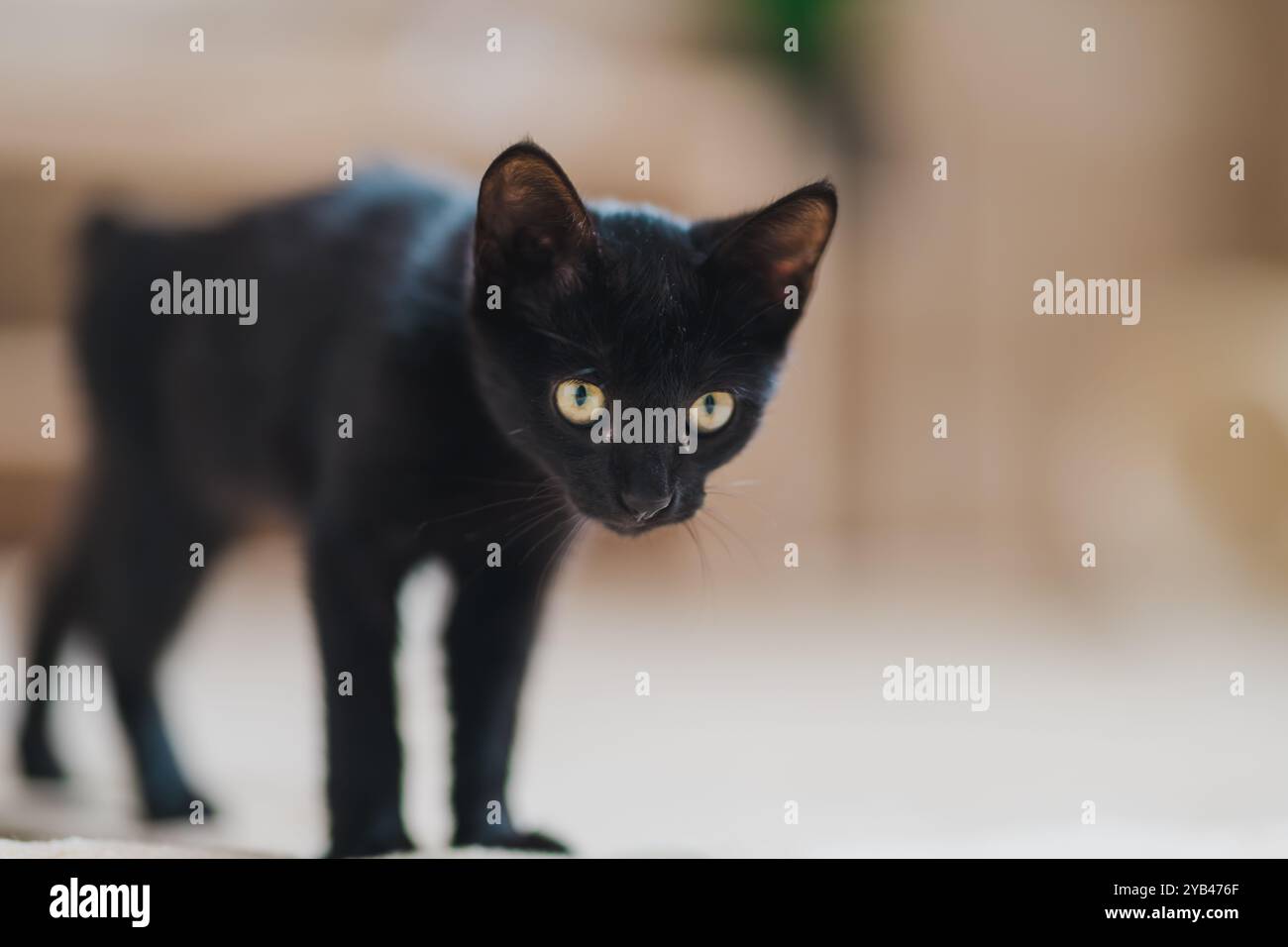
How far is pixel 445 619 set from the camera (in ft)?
3.58

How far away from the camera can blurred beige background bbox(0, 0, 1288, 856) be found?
1155 millimetres

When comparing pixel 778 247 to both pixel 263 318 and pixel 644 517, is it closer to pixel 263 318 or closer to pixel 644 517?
pixel 644 517

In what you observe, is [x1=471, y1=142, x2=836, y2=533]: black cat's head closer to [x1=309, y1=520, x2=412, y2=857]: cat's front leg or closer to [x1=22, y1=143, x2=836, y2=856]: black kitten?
[x1=22, y1=143, x2=836, y2=856]: black kitten

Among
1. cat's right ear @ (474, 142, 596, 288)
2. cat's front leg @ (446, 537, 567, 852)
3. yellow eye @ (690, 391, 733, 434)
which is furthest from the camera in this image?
cat's front leg @ (446, 537, 567, 852)

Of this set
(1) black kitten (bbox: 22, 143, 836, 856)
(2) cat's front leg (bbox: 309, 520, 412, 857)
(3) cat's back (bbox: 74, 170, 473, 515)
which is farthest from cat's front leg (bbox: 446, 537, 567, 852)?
(3) cat's back (bbox: 74, 170, 473, 515)

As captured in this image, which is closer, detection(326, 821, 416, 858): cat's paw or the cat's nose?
the cat's nose

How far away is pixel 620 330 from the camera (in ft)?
2.93

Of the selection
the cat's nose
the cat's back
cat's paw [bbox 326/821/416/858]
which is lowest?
cat's paw [bbox 326/821/416/858]

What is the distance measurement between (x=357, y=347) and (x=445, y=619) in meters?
0.28

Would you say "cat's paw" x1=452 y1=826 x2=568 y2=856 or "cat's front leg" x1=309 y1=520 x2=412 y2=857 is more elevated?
"cat's front leg" x1=309 y1=520 x2=412 y2=857

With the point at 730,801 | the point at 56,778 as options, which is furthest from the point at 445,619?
the point at 56,778

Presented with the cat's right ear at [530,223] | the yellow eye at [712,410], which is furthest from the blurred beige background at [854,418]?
the cat's right ear at [530,223]

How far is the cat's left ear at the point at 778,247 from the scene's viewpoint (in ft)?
2.97
